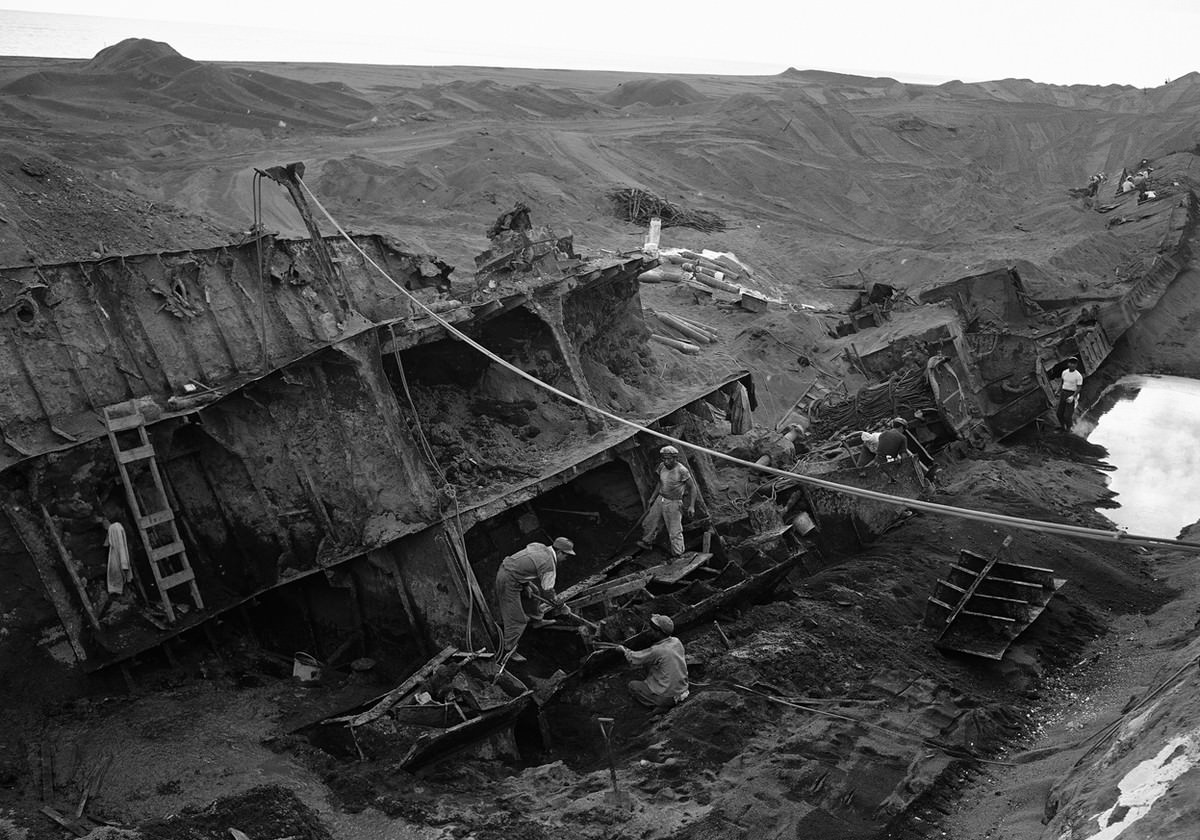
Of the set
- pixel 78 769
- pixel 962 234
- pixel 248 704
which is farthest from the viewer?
pixel 962 234

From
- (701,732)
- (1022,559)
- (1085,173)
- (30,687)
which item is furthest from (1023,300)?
(1085,173)

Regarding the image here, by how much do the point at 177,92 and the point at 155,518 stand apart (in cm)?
3091

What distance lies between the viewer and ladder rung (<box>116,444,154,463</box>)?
9.90m

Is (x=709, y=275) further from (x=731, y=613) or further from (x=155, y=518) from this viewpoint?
(x=155, y=518)

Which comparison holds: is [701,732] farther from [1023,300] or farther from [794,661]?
[1023,300]

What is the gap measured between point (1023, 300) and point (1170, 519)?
7.79 meters

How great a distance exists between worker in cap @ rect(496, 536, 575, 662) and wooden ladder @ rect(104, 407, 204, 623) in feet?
9.36

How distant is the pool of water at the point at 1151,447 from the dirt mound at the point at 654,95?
1280 inches

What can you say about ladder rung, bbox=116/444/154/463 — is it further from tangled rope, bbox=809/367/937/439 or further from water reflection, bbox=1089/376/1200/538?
water reflection, bbox=1089/376/1200/538

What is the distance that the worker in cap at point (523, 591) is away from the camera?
10.5m

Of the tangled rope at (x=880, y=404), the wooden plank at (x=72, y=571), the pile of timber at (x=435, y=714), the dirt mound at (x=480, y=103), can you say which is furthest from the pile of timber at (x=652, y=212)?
the wooden plank at (x=72, y=571)

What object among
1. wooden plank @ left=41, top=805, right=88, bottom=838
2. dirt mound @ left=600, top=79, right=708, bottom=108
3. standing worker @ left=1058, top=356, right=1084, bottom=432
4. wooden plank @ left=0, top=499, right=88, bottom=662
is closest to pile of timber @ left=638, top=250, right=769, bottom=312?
standing worker @ left=1058, top=356, right=1084, bottom=432

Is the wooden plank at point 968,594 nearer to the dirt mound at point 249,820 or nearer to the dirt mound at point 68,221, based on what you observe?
the dirt mound at point 249,820

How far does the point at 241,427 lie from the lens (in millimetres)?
10906
